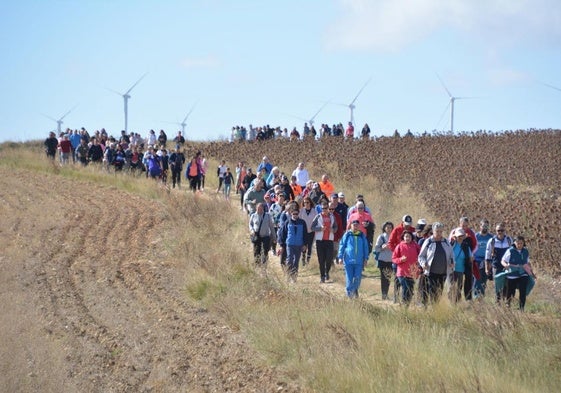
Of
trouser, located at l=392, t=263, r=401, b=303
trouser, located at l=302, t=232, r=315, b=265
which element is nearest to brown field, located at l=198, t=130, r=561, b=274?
trouser, located at l=302, t=232, r=315, b=265

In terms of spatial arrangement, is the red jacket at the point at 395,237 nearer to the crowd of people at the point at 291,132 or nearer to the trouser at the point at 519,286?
the trouser at the point at 519,286

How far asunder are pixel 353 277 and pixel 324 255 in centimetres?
249

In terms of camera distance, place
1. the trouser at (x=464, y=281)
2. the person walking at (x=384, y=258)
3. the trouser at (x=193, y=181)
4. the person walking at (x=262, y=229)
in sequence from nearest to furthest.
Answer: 1. the trouser at (x=464, y=281)
2. the person walking at (x=384, y=258)
3. the person walking at (x=262, y=229)
4. the trouser at (x=193, y=181)

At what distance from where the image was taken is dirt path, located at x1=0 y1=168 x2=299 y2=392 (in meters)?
14.2

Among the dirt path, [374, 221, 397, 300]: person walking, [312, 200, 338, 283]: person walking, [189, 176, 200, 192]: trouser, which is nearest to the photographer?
the dirt path

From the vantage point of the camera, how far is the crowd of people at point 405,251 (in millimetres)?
16547

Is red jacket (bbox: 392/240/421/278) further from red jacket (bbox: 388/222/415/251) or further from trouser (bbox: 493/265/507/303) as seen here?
trouser (bbox: 493/265/507/303)

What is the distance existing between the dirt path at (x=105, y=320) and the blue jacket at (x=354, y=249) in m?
2.83

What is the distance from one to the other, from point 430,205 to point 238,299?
53.5ft

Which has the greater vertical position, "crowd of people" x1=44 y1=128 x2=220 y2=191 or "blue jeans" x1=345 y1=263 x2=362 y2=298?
"crowd of people" x1=44 y1=128 x2=220 y2=191

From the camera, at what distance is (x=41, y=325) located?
1745 cm

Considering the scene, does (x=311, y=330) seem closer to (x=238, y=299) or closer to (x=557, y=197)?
(x=238, y=299)

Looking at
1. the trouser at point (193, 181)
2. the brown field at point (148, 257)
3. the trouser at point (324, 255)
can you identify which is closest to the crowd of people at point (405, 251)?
the trouser at point (324, 255)

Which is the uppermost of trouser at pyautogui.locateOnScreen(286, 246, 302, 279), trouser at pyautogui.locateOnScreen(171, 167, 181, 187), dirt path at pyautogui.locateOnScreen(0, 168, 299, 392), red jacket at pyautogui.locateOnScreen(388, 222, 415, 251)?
trouser at pyautogui.locateOnScreen(171, 167, 181, 187)
